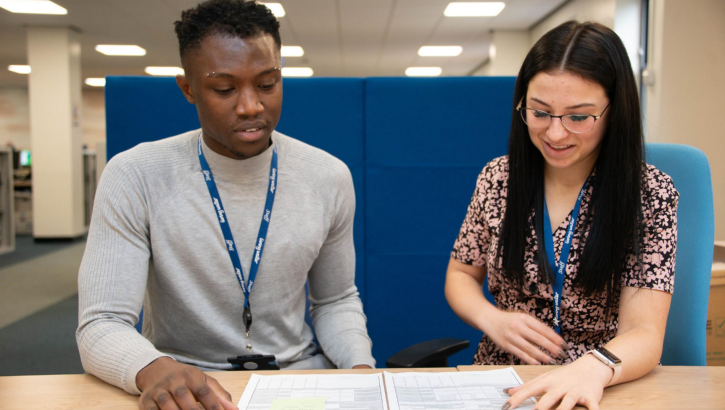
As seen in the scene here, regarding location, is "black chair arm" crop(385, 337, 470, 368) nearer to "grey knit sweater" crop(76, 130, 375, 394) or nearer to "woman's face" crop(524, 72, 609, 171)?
"grey knit sweater" crop(76, 130, 375, 394)

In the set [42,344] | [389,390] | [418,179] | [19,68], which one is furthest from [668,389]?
[19,68]

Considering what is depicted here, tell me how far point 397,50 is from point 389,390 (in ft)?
30.8

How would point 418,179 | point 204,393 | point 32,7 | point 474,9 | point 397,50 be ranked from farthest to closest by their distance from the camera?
point 397,50 → point 474,9 → point 32,7 → point 418,179 → point 204,393

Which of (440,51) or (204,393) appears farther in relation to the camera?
(440,51)

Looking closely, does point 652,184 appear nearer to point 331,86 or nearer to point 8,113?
point 331,86

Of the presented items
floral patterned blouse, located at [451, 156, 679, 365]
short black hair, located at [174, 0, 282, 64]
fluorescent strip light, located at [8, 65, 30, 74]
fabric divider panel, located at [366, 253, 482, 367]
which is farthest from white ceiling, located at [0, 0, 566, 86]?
floral patterned blouse, located at [451, 156, 679, 365]

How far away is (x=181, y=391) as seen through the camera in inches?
32.0

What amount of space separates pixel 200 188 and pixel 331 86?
75 centimetres

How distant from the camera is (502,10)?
7.17 meters

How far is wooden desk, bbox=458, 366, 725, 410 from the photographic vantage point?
0.84 meters

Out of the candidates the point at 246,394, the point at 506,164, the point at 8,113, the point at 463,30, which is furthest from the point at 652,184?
the point at 8,113

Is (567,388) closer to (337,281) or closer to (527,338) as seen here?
(527,338)

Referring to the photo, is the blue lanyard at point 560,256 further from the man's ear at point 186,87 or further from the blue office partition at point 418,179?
the man's ear at point 186,87

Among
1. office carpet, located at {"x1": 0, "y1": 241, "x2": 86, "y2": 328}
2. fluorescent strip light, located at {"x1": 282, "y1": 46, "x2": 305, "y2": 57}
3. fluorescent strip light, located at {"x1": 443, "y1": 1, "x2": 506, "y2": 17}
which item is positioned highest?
fluorescent strip light, located at {"x1": 282, "y1": 46, "x2": 305, "y2": 57}
